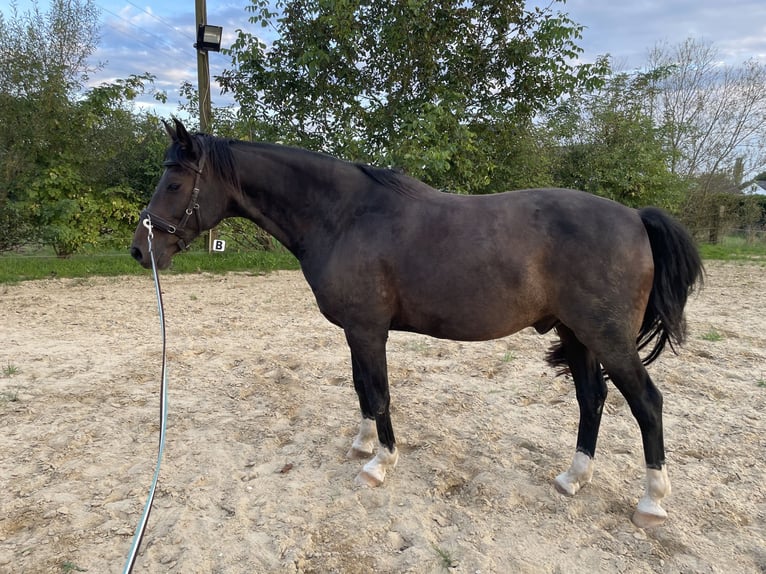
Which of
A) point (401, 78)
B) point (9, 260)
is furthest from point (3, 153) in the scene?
point (401, 78)

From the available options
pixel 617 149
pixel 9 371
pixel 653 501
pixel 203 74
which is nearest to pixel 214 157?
pixel 653 501

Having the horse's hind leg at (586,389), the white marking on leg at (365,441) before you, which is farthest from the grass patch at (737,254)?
the white marking on leg at (365,441)

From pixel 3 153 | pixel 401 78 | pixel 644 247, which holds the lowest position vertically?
pixel 644 247

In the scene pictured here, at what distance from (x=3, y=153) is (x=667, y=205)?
52.4 feet

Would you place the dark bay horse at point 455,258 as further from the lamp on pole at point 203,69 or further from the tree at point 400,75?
the lamp on pole at point 203,69

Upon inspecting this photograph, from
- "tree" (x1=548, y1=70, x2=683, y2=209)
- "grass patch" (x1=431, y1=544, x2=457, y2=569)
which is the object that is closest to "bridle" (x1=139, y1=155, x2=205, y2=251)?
"grass patch" (x1=431, y1=544, x2=457, y2=569)

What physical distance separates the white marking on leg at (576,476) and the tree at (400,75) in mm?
5796

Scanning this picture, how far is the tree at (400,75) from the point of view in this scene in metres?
7.92

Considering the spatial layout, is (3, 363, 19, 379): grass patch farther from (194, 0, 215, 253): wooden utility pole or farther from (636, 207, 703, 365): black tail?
(194, 0, 215, 253): wooden utility pole

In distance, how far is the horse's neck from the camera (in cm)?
270

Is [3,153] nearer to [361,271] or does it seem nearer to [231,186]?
[231,186]

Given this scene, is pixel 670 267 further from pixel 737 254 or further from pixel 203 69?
pixel 737 254

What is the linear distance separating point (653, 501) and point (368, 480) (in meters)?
1.47

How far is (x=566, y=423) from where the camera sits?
3.37m
